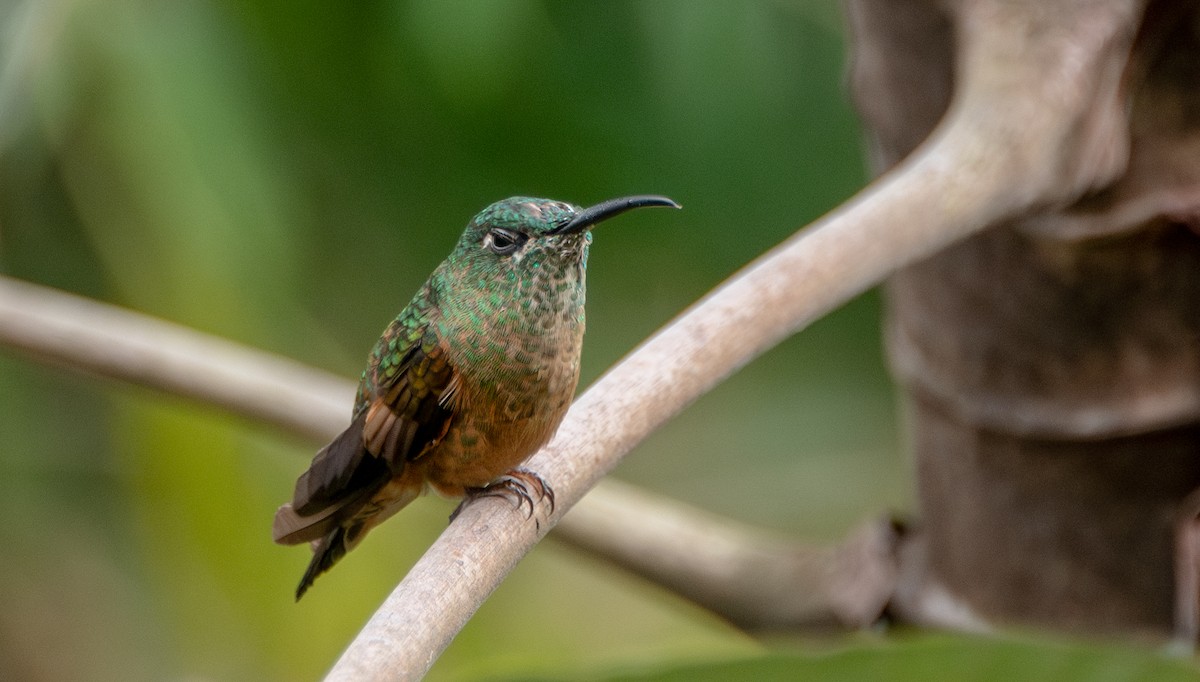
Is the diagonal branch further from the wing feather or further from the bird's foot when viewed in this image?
the wing feather

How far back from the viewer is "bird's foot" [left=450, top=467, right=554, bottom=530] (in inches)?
41.0

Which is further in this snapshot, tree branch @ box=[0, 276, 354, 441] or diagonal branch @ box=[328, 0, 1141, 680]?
tree branch @ box=[0, 276, 354, 441]

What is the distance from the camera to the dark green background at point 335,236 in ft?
6.31

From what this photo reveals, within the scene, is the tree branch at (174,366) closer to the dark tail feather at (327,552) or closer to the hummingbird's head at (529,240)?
the dark tail feather at (327,552)

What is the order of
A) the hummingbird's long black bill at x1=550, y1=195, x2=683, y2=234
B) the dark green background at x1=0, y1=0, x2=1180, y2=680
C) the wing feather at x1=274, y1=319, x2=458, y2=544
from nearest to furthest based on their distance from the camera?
the hummingbird's long black bill at x1=550, y1=195, x2=683, y2=234 < the wing feather at x1=274, y1=319, x2=458, y2=544 < the dark green background at x1=0, y1=0, x2=1180, y2=680

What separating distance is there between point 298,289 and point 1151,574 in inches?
63.8

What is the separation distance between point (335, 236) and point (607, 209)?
159 cm

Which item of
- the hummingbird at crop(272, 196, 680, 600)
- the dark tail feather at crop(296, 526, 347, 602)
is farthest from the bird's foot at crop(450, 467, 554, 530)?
the dark tail feather at crop(296, 526, 347, 602)

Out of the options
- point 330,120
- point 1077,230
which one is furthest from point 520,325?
point 330,120

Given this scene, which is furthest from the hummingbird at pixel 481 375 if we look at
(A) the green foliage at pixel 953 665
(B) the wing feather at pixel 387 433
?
(A) the green foliage at pixel 953 665

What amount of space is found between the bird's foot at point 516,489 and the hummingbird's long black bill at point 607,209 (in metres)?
0.21

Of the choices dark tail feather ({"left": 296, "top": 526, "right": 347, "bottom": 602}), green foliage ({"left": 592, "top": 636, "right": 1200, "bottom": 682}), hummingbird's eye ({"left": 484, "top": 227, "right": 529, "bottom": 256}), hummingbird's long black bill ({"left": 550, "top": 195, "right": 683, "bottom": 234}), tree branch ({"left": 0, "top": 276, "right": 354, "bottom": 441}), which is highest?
hummingbird's long black bill ({"left": 550, "top": 195, "right": 683, "bottom": 234})

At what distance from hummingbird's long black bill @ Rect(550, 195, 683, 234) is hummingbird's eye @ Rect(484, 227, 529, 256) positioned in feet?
0.13

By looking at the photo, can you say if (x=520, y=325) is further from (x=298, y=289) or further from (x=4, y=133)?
(x=298, y=289)
